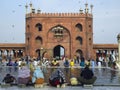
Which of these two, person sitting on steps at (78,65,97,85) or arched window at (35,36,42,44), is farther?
arched window at (35,36,42,44)

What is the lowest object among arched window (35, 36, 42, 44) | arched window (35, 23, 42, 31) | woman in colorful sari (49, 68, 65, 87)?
woman in colorful sari (49, 68, 65, 87)

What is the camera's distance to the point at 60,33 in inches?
2303

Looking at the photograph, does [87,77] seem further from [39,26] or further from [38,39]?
[39,26]

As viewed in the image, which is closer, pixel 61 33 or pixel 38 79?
pixel 38 79

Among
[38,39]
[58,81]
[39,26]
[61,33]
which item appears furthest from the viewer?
[39,26]

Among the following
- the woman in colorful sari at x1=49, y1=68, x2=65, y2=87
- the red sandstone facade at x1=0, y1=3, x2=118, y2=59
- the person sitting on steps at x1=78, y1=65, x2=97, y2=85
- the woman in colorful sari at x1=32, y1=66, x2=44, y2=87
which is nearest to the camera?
the woman in colorful sari at x1=49, y1=68, x2=65, y2=87

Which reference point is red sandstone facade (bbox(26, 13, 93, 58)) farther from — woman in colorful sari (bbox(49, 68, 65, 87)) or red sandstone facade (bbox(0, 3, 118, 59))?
woman in colorful sari (bbox(49, 68, 65, 87))

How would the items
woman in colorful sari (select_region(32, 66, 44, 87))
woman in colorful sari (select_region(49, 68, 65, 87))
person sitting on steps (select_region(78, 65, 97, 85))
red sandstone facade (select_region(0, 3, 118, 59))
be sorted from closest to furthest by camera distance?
woman in colorful sari (select_region(49, 68, 65, 87))
woman in colorful sari (select_region(32, 66, 44, 87))
person sitting on steps (select_region(78, 65, 97, 85))
red sandstone facade (select_region(0, 3, 118, 59))

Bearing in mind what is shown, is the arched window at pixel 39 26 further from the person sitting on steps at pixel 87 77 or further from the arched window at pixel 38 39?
the person sitting on steps at pixel 87 77

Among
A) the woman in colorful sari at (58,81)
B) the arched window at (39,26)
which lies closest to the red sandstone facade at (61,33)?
the arched window at (39,26)

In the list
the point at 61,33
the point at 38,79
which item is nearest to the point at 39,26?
the point at 61,33

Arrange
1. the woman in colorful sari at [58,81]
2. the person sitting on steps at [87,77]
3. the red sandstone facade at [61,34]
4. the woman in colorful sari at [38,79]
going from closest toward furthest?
the woman in colorful sari at [58,81] → the woman in colorful sari at [38,79] → the person sitting on steps at [87,77] → the red sandstone facade at [61,34]

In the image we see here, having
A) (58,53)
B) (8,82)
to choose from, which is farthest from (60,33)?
(8,82)

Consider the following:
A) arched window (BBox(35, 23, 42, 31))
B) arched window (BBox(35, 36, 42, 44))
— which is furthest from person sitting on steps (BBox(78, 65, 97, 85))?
arched window (BBox(35, 23, 42, 31))
